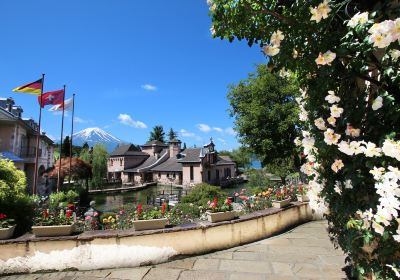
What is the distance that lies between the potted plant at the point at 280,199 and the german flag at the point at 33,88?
1653 cm

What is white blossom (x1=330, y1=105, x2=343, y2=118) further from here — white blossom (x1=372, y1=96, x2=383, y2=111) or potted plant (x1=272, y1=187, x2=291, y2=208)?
potted plant (x1=272, y1=187, x2=291, y2=208)

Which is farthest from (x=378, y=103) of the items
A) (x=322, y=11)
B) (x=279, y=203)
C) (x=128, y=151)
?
(x=128, y=151)

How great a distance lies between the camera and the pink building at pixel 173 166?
53.5m

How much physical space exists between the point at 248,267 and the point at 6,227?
477 centimetres

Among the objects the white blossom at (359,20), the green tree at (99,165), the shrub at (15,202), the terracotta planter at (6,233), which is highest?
the green tree at (99,165)

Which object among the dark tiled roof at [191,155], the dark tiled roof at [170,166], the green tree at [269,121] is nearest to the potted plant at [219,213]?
the green tree at [269,121]

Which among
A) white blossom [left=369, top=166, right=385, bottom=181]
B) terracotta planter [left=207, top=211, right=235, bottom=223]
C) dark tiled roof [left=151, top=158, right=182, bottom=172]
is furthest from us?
dark tiled roof [left=151, top=158, right=182, bottom=172]

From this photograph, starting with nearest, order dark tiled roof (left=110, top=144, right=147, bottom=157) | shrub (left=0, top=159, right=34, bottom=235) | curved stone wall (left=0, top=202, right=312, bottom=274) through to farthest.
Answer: curved stone wall (left=0, top=202, right=312, bottom=274)
shrub (left=0, top=159, right=34, bottom=235)
dark tiled roof (left=110, top=144, right=147, bottom=157)

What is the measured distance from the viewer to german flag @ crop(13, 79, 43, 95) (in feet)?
56.1

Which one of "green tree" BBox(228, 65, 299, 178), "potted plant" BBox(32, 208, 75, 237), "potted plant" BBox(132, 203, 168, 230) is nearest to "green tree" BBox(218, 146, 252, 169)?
"green tree" BBox(228, 65, 299, 178)

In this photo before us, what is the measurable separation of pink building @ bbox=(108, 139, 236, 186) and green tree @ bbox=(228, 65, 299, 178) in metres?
29.0

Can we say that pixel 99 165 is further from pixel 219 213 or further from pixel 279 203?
pixel 219 213

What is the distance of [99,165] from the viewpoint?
160ft

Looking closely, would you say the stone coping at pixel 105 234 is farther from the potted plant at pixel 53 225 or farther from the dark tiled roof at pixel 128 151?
the dark tiled roof at pixel 128 151
